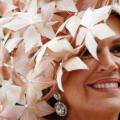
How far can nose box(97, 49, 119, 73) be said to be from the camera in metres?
1.60

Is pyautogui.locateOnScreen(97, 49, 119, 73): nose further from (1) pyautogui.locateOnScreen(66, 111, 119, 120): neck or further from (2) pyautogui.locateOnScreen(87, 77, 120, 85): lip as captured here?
(1) pyautogui.locateOnScreen(66, 111, 119, 120): neck

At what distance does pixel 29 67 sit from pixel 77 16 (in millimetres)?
219

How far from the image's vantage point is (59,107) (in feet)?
5.60

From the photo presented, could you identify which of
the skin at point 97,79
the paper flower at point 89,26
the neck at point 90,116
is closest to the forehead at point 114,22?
the skin at point 97,79

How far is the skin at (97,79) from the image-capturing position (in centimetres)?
161

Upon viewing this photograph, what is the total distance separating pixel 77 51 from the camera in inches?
59.6

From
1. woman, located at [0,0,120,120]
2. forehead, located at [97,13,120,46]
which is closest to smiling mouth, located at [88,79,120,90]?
woman, located at [0,0,120,120]

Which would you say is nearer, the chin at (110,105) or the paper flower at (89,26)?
the paper flower at (89,26)

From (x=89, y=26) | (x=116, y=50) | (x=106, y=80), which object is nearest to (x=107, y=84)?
(x=106, y=80)

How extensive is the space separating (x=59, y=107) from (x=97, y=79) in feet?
0.57

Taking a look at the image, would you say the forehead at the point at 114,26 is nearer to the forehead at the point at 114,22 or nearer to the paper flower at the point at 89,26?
the forehead at the point at 114,22

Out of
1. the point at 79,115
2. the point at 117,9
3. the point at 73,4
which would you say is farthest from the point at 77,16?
the point at 79,115

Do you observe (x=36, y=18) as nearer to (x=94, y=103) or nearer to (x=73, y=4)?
(x=73, y=4)

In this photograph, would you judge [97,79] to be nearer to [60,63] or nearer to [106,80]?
[106,80]
